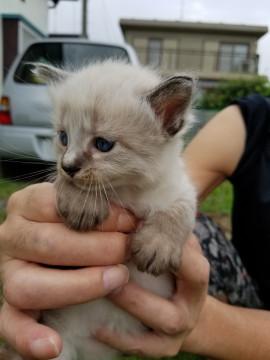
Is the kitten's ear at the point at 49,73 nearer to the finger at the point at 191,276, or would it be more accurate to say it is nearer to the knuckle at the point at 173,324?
the finger at the point at 191,276

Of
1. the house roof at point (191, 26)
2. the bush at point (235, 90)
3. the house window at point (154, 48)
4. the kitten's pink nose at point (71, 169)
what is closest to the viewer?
the kitten's pink nose at point (71, 169)

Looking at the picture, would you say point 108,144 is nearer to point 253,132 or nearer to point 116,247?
point 116,247

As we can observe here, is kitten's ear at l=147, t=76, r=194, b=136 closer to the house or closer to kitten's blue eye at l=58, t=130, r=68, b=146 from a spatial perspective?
kitten's blue eye at l=58, t=130, r=68, b=146

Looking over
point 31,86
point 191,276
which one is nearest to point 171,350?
point 191,276

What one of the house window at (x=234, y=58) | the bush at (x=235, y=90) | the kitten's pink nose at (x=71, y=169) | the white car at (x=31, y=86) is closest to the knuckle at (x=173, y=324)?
the kitten's pink nose at (x=71, y=169)

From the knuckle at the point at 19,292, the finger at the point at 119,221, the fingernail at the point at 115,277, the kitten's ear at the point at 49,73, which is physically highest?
the kitten's ear at the point at 49,73

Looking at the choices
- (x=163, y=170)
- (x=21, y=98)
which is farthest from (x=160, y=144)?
(x=21, y=98)

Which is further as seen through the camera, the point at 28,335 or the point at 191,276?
the point at 191,276
